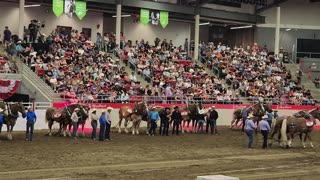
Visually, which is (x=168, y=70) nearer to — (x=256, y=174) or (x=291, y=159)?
(x=291, y=159)

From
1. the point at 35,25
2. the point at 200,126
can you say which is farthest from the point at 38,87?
the point at 200,126

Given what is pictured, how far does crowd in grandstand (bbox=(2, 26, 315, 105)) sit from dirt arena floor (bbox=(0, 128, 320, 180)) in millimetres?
7799

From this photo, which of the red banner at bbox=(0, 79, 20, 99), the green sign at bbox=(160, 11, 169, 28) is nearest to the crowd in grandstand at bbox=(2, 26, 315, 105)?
the green sign at bbox=(160, 11, 169, 28)

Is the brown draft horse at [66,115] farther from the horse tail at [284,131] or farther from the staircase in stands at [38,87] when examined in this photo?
the horse tail at [284,131]

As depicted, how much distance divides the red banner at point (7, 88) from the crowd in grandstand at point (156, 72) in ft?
8.26

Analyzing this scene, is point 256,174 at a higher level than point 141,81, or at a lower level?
lower

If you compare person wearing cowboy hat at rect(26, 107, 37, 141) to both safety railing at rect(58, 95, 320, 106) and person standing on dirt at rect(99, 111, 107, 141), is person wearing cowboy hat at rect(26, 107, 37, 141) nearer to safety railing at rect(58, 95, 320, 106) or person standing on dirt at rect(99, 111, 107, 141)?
person standing on dirt at rect(99, 111, 107, 141)

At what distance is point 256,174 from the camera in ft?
49.7

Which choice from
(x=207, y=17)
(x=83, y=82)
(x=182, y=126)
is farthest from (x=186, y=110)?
(x=207, y=17)

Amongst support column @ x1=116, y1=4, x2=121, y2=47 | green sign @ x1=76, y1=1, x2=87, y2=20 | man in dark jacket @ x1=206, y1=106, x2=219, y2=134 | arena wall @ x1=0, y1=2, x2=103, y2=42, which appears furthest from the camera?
support column @ x1=116, y1=4, x2=121, y2=47

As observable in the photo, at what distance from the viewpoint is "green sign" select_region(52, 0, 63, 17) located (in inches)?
1441

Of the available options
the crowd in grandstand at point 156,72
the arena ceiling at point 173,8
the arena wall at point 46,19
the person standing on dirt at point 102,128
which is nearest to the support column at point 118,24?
the crowd in grandstand at point 156,72

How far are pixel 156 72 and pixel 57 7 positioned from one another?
8071 millimetres

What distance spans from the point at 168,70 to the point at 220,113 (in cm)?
558
